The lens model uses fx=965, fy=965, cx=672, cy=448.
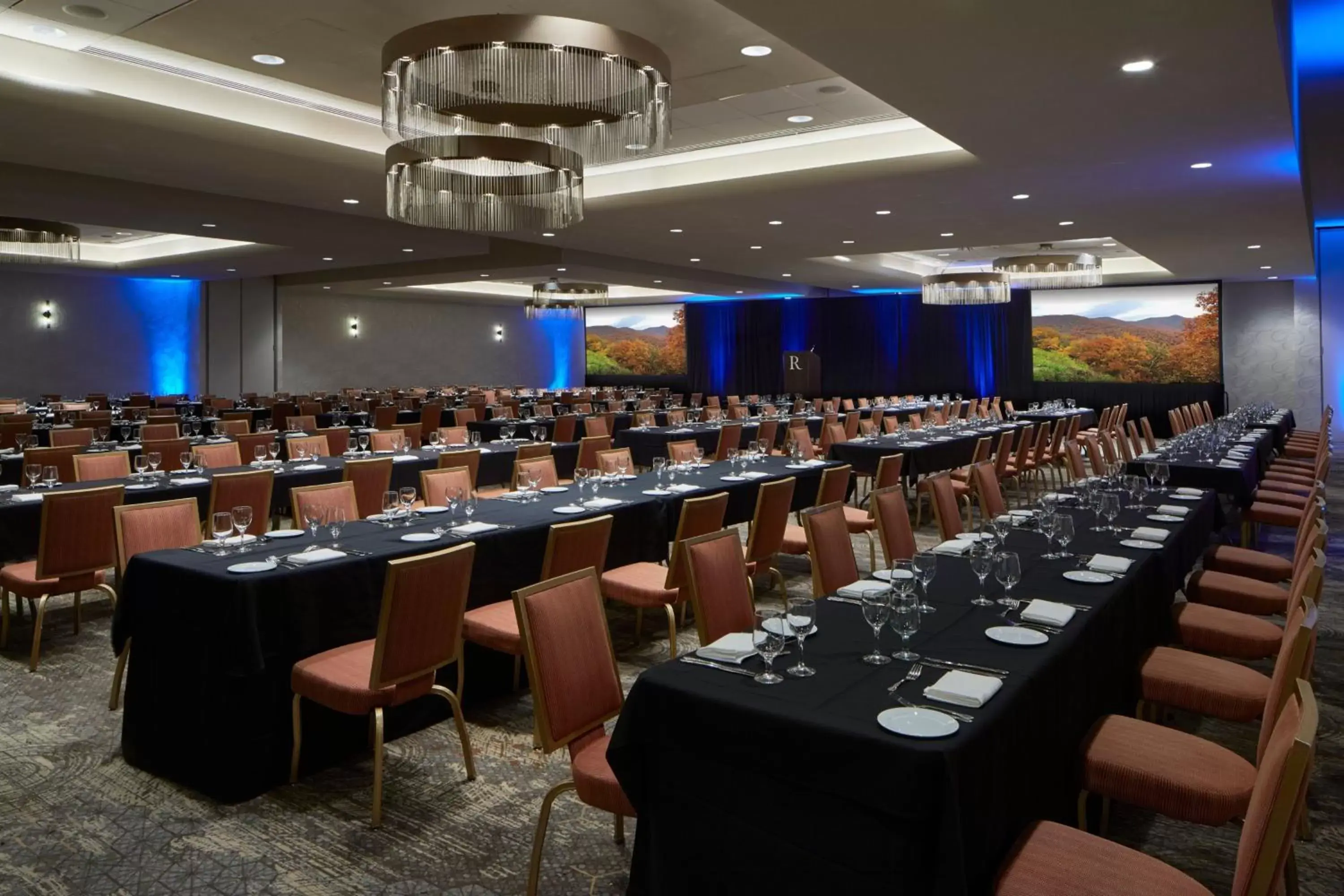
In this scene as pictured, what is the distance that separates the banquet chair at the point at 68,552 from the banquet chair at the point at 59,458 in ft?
7.74

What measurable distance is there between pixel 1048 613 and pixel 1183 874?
3.42 feet

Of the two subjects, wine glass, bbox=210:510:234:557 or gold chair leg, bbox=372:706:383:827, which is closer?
gold chair leg, bbox=372:706:383:827

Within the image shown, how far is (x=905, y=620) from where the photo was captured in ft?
9.13

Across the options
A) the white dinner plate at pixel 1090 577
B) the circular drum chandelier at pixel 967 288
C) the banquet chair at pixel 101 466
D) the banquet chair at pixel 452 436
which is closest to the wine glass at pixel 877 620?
the white dinner plate at pixel 1090 577

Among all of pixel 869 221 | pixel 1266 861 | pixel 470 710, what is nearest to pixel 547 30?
pixel 470 710

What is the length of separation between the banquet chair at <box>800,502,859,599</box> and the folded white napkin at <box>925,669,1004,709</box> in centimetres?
171

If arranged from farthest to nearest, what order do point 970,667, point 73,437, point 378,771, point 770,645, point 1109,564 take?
point 73,437 → point 1109,564 → point 378,771 → point 970,667 → point 770,645

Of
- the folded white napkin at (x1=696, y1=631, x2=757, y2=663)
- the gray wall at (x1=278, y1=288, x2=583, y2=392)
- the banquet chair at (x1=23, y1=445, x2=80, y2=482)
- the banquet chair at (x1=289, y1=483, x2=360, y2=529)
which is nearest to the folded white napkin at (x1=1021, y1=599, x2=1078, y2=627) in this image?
the folded white napkin at (x1=696, y1=631, x2=757, y2=663)

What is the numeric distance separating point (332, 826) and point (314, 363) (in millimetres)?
21326

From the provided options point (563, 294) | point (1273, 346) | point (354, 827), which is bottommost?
point (354, 827)

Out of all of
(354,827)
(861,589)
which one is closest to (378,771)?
(354,827)

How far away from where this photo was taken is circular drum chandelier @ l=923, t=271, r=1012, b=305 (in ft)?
49.5

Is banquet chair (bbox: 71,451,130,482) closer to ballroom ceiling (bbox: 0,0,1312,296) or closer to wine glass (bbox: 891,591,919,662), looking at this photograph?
ballroom ceiling (bbox: 0,0,1312,296)

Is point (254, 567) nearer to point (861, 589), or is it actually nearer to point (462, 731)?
point (462, 731)
